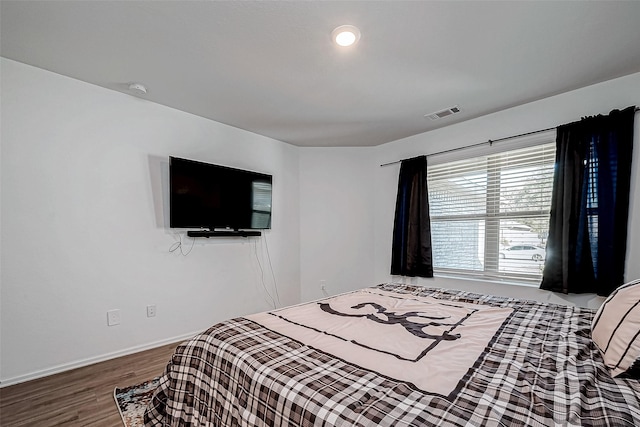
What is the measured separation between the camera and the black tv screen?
2822mm

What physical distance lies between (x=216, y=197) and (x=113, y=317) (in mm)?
1424

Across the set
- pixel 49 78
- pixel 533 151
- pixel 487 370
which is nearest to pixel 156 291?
pixel 49 78

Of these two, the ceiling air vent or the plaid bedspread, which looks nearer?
the plaid bedspread

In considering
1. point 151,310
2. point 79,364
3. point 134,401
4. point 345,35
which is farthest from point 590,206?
point 79,364

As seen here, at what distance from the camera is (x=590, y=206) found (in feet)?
8.00

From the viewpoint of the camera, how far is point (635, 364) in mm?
967

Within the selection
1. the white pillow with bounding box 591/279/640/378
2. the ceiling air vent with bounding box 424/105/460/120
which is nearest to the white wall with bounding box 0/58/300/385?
the ceiling air vent with bounding box 424/105/460/120

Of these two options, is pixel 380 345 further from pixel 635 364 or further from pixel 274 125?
Answer: pixel 274 125

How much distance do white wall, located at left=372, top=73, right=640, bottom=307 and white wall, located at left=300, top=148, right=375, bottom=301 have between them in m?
0.18

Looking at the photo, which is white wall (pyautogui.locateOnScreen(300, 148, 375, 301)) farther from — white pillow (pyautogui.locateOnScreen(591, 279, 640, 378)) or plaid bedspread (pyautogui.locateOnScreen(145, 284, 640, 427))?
white pillow (pyautogui.locateOnScreen(591, 279, 640, 378))

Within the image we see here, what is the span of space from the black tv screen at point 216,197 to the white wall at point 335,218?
2.56 ft

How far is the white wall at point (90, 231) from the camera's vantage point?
A: 2166 mm

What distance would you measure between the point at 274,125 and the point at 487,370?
122 inches

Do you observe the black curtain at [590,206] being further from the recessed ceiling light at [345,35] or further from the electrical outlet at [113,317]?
the electrical outlet at [113,317]
